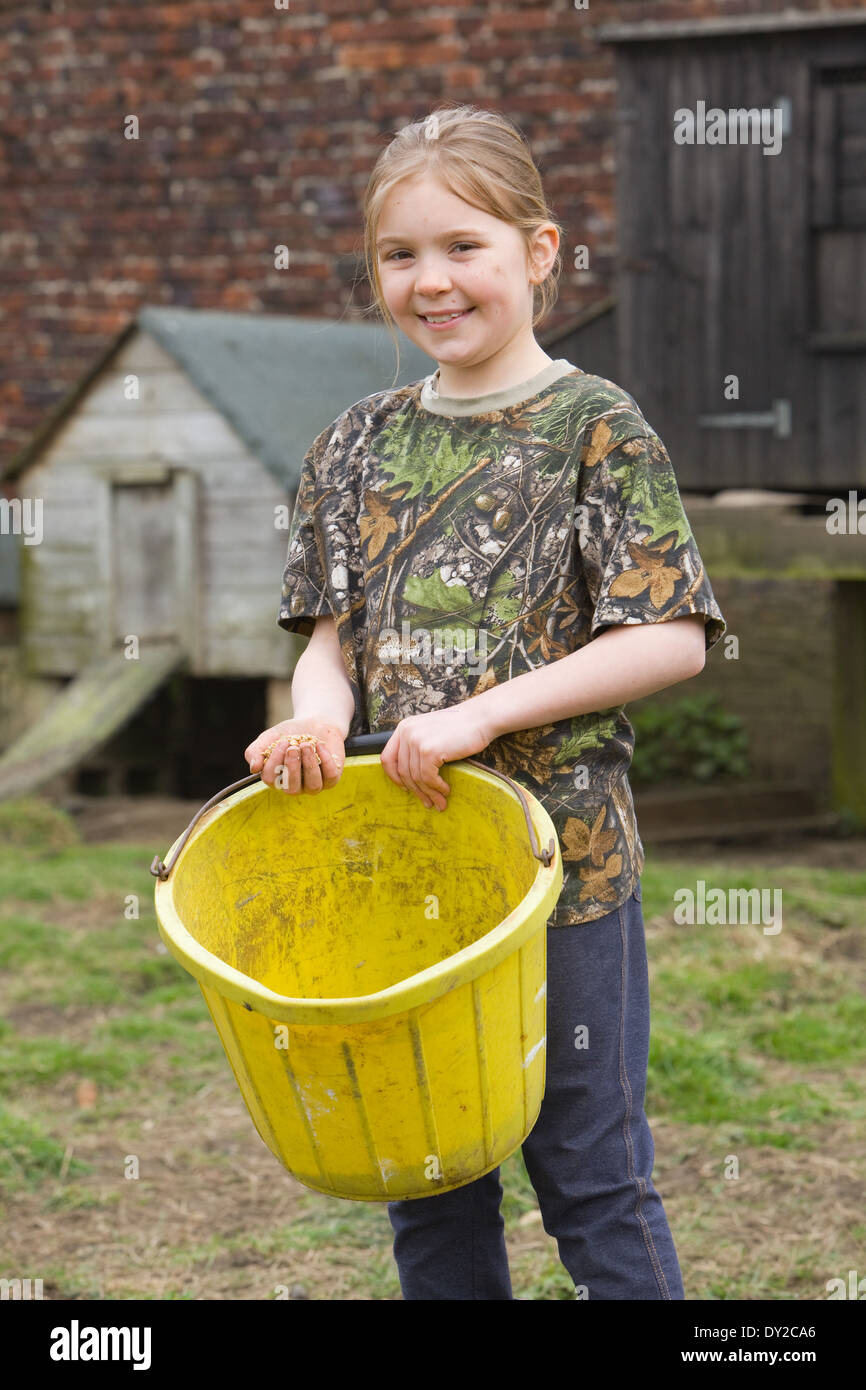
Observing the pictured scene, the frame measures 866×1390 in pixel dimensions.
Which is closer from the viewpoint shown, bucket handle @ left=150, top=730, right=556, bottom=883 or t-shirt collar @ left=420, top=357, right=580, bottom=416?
bucket handle @ left=150, top=730, right=556, bottom=883

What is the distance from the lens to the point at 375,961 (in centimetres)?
196

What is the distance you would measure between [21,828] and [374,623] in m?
4.49

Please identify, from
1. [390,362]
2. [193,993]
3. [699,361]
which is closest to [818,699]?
[699,361]

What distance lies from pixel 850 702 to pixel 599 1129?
529cm

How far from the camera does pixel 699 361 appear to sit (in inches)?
265

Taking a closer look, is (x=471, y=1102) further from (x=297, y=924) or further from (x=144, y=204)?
(x=144, y=204)

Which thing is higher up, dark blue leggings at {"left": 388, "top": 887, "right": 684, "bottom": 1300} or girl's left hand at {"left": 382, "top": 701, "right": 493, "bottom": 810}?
girl's left hand at {"left": 382, "top": 701, "right": 493, "bottom": 810}

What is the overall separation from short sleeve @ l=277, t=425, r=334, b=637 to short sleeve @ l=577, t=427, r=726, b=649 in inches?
15.3

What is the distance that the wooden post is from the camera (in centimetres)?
679

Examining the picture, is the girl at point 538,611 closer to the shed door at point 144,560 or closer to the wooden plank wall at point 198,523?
the wooden plank wall at point 198,523
